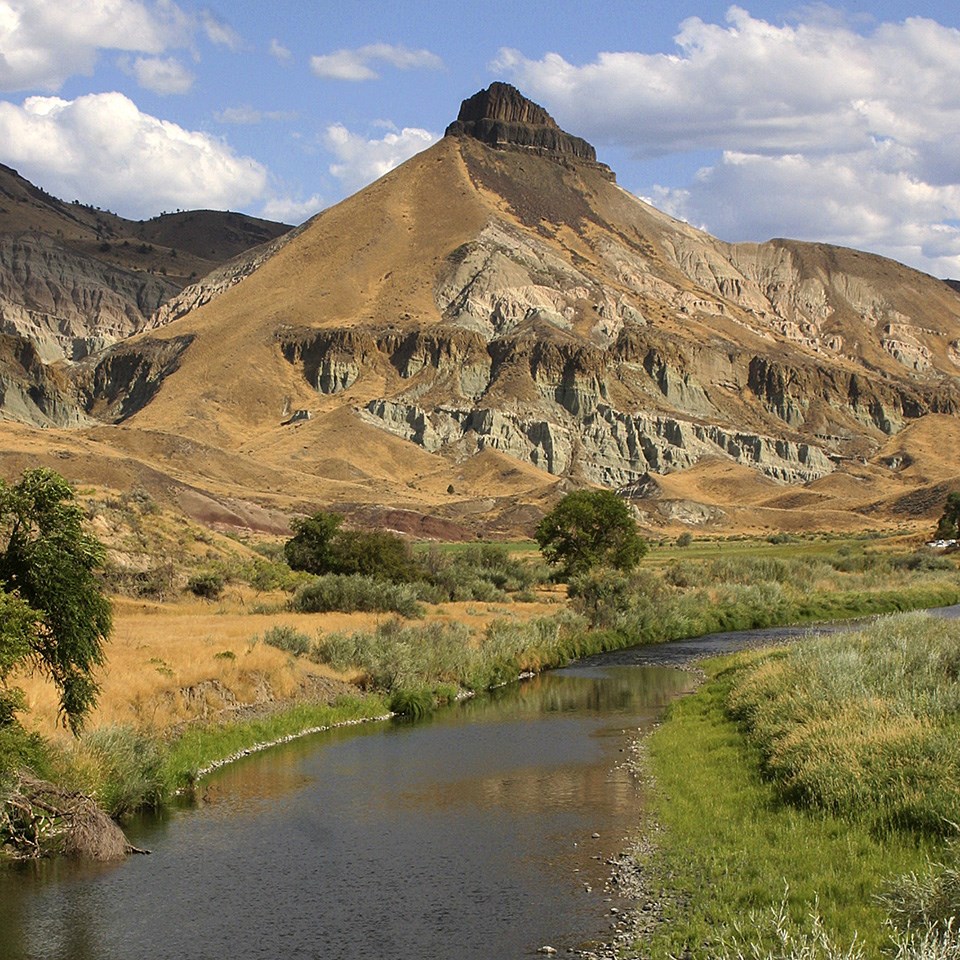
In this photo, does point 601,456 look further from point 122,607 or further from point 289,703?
point 289,703

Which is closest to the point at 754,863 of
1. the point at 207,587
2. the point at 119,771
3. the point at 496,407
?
the point at 119,771

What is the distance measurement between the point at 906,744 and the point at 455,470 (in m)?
133

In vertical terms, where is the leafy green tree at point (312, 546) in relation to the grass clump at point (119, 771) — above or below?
above

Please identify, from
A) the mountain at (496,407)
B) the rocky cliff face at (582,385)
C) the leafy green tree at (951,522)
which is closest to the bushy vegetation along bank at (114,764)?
the leafy green tree at (951,522)

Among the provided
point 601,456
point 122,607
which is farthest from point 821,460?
point 122,607

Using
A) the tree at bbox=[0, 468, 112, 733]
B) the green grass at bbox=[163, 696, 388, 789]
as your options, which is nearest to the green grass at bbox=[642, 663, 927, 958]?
the green grass at bbox=[163, 696, 388, 789]

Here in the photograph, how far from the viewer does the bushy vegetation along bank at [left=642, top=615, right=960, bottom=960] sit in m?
13.3

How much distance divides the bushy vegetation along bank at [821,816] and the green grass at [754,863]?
0.09ft

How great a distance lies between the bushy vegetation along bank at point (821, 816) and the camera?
43.6ft

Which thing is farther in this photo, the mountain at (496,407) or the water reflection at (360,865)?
the mountain at (496,407)

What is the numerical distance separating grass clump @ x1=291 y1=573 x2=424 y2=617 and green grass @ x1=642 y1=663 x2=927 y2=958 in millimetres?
24724

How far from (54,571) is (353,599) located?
2799cm

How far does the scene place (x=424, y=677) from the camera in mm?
35625

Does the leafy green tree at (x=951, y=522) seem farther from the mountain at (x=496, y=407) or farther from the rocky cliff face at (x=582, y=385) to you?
the rocky cliff face at (x=582, y=385)
